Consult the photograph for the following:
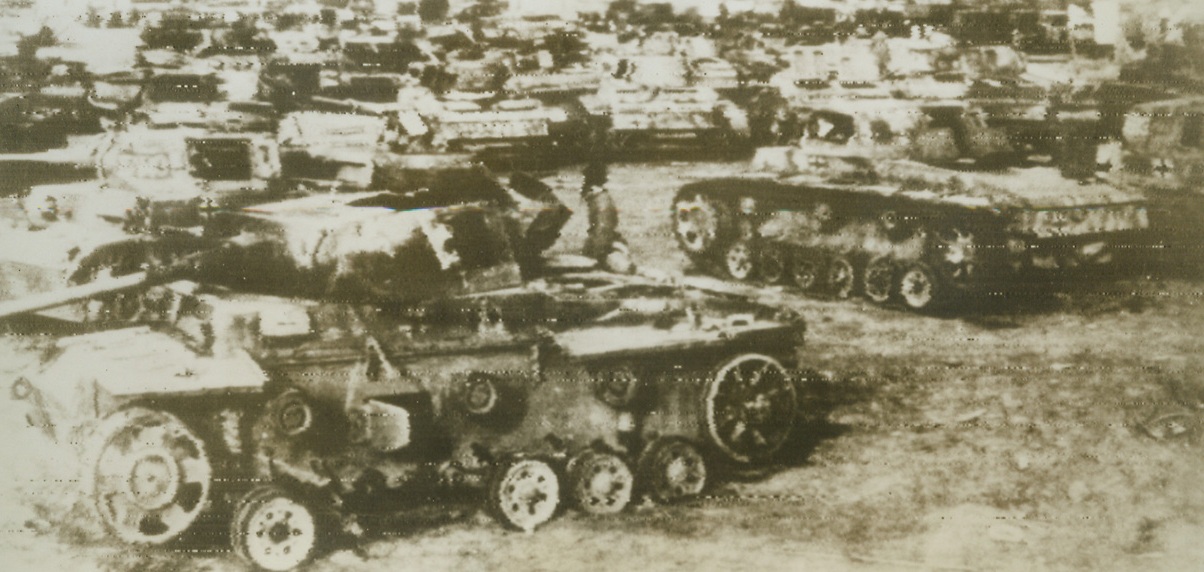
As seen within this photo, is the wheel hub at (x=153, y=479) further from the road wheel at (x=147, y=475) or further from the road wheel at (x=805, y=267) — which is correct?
the road wheel at (x=805, y=267)

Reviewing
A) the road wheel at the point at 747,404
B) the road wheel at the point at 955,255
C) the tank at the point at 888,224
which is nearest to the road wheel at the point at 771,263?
the tank at the point at 888,224

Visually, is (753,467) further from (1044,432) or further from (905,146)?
(905,146)

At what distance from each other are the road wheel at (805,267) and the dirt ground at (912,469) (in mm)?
44

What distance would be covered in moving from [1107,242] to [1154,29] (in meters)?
0.45

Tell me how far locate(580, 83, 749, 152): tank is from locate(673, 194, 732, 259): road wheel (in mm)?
113

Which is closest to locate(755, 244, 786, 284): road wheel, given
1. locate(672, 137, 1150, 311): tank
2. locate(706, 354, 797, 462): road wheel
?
locate(672, 137, 1150, 311): tank

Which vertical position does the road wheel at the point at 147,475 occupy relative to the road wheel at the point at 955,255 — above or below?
below

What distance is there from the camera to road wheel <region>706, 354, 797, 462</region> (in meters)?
1.42

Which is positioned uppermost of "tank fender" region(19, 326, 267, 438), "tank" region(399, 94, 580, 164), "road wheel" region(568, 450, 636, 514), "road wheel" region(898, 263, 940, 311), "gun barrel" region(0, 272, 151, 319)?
"tank" region(399, 94, 580, 164)

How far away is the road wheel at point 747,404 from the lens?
1419 millimetres

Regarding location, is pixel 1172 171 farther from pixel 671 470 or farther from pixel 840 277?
pixel 671 470

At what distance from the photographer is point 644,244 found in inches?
56.4

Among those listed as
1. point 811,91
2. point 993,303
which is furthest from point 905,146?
point 993,303

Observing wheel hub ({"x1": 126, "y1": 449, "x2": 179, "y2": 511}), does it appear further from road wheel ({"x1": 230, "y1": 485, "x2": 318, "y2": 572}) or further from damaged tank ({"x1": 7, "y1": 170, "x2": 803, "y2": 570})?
road wheel ({"x1": 230, "y1": 485, "x2": 318, "y2": 572})
